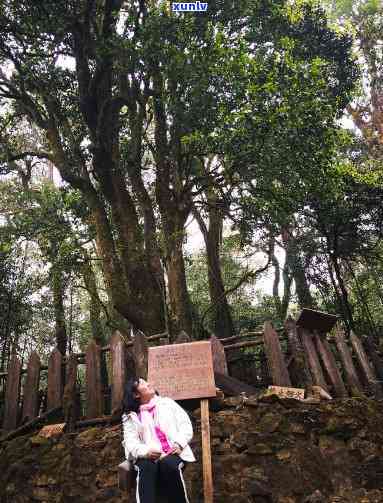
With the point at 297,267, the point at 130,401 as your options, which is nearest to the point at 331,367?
the point at 130,401

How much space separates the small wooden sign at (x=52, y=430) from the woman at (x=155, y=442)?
2165 mm

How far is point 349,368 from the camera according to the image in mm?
5973

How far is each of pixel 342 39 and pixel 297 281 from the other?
26.4ft

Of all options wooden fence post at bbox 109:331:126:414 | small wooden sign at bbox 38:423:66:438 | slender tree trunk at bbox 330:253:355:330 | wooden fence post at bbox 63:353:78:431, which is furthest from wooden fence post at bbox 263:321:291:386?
slender tree trunk at bbox 330:253:355:330

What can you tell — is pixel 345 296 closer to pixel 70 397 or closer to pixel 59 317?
pixel 70 397

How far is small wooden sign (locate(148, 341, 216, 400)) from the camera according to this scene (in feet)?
15.3

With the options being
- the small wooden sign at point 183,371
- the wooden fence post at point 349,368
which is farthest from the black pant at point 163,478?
the wooden fence post at point 349,368

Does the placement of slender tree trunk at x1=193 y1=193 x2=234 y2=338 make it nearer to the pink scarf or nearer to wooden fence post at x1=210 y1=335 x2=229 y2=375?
wooden fence post at x1=210 y1=335 x2=229 y2=375

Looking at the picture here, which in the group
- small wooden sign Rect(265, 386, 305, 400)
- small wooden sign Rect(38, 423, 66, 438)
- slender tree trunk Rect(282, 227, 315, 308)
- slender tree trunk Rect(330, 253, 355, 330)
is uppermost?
slender tree trunk Rect(282, 227, 315, 308)

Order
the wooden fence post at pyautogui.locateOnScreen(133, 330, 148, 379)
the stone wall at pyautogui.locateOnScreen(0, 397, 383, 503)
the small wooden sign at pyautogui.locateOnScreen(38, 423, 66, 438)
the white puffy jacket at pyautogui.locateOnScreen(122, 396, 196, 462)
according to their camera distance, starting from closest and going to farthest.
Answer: the white puffy jacket at pyautogui.locateOnScreen(122, 396, 196, 462) < the stone wall at pyautogui.locateOnScreen(0, 397, 383, 503) < the small wooden sign at pyautogui.locateOnScreen(38, 423, 66, 438) < the wooden fence post at pyautogui.locateOnScreen(133, 330, 148, 379)

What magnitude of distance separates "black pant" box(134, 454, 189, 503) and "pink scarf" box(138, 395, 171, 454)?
0.13 metres

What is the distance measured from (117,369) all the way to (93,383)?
0.44 meters

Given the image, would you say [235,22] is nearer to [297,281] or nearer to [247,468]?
[297,281]

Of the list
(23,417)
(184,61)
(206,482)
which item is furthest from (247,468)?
(184,61)
